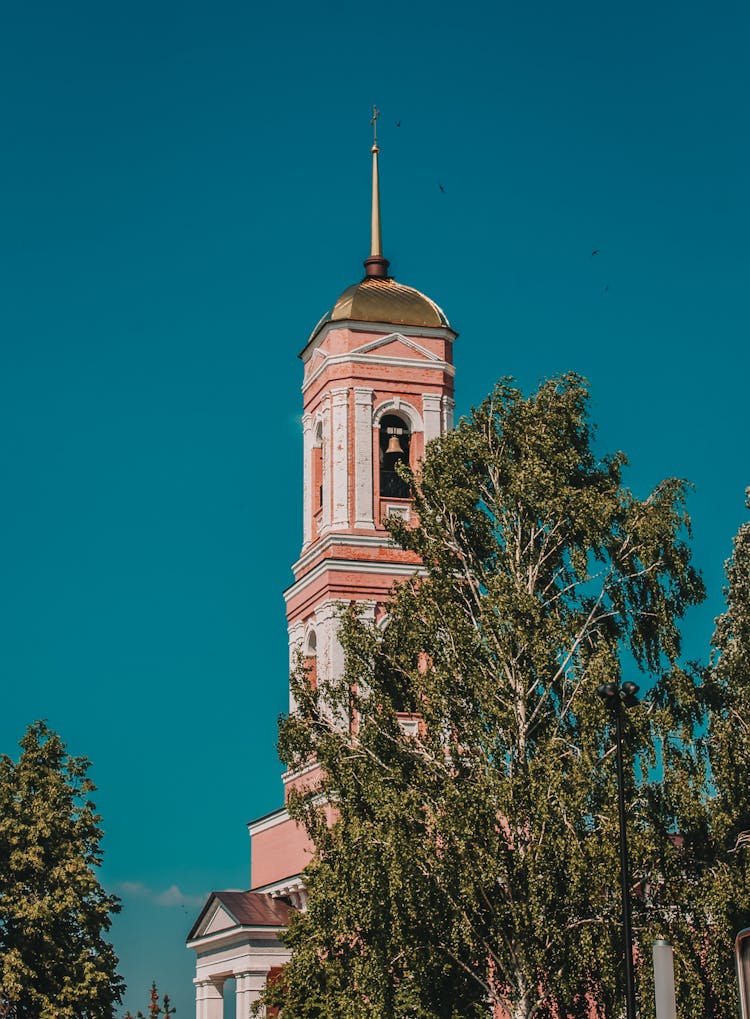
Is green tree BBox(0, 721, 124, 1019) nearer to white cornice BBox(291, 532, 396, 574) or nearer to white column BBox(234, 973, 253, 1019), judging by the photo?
white column BBox(234, 973, 253, 1019)

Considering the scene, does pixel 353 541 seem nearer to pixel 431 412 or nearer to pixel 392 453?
pixel 392 453

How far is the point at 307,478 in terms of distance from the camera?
147ft

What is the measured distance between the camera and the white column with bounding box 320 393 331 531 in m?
42.7

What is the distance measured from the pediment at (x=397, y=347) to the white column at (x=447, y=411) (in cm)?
110

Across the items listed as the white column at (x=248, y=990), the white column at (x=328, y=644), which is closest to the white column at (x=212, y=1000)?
the white column at (x=248, y=990)

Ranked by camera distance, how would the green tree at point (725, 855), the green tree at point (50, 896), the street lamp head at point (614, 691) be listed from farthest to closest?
1. the green tree at point (50, 896)
2. the green tree at point (725, 855)
3. the street lamp head at point (614, 691)

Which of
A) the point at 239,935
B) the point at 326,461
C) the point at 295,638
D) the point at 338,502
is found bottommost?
the point at 239,935

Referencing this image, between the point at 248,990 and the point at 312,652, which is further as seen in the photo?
the point at 312,652

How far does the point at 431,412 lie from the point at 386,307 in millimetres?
3106

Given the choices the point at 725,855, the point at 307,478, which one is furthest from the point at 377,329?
the point at 725,855

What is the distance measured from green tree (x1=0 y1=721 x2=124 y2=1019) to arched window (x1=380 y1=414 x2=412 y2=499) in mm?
10156

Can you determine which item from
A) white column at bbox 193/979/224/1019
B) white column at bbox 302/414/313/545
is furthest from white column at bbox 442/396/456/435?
white column at bbox 193/979/224/1019

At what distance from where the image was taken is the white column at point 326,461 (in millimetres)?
42688

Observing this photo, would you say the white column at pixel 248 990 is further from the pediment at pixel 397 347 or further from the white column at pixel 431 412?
the pediment at pixel 397 347
